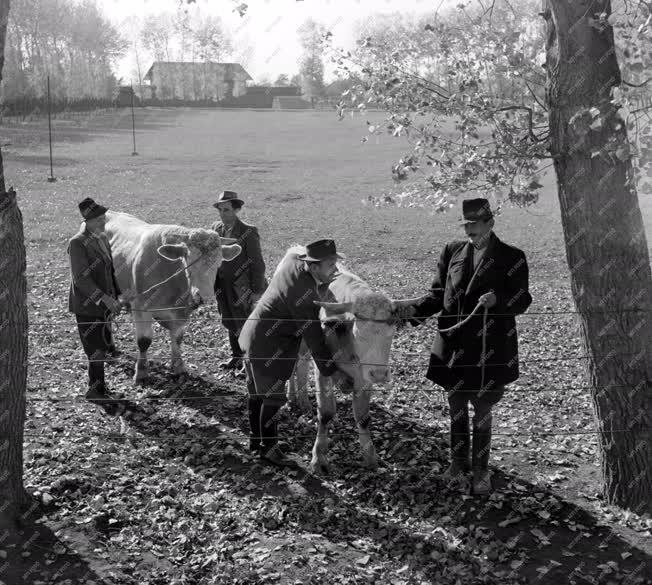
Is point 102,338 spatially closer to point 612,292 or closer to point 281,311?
point 281,311

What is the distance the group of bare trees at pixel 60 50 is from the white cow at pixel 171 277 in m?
56.1

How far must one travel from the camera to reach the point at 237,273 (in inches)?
411

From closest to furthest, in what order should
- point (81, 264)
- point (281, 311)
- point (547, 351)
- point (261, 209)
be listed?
point (281, 311) < point (81, 264) < point (547, 351) < point (261, 209)

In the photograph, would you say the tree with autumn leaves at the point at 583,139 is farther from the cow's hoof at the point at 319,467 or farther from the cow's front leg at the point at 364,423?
the cow's hoof at the point at 319,467

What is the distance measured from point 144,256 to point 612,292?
21.6ft

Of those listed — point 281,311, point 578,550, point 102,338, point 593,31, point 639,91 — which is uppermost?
point 593,31

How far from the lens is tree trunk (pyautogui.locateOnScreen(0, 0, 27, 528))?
21.4ft

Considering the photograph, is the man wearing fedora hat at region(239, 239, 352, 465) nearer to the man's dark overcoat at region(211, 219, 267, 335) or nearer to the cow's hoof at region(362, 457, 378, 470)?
the cow's hoof at region(362, 457, 378, 470)

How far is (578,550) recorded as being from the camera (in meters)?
6.55

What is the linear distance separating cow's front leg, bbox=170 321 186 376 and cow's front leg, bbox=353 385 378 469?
11.5ft

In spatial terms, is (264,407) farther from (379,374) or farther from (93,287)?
(93,287)

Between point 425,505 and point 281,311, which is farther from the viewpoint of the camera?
point 281,311

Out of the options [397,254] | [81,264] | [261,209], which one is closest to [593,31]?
[81,264]

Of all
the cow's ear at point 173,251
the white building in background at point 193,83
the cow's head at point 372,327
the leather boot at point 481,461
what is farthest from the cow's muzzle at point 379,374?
the white building in background at point 193,83
